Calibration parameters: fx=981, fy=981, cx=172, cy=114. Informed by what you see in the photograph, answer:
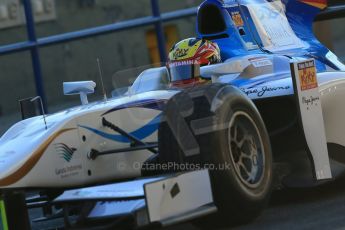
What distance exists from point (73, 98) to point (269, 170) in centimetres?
597

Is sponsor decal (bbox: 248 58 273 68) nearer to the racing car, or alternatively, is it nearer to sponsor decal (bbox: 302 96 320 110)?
the racing car

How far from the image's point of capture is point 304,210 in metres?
6.96

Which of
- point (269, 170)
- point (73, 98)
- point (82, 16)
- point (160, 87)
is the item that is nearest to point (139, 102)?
point (160, 87)

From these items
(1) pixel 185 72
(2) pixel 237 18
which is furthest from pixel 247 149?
(2) pixel 237 18

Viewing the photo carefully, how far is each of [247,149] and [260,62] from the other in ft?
4.71

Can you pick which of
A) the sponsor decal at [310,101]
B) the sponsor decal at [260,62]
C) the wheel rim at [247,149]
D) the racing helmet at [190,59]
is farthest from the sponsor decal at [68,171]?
the sponsor decal at [260,62]

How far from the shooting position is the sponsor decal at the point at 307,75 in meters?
6.87

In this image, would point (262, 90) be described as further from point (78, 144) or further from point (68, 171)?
point (68, 171)

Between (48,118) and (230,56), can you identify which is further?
(230,56)

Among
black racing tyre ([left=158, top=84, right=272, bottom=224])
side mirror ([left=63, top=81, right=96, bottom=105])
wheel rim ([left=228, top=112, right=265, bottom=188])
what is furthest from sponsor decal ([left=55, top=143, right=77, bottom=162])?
wheel rim ([left=228, top=112, right=265, bottom=188])

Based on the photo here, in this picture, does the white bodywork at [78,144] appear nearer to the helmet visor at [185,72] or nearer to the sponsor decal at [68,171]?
the sponsor decal at [68,171]

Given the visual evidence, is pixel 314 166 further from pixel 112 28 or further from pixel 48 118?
pixel 112 28

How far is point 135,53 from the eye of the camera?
54.8 ft

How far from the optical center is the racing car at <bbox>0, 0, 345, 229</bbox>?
19.4 feet
